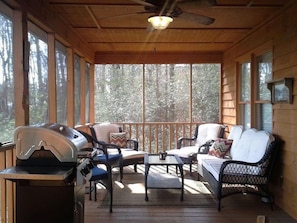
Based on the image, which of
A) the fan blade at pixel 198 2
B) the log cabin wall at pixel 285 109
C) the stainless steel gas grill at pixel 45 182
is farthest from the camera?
the log cabin wall at pixel 285 109

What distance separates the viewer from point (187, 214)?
136 inches

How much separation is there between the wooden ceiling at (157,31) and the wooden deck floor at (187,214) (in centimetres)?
216

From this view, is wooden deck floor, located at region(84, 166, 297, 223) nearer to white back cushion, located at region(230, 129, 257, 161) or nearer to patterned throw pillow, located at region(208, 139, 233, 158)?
white back cushion, located at region(230, 129, 257, 161)

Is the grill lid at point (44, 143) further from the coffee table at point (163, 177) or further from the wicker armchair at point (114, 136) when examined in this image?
the wicker armchair at point (114, 136)

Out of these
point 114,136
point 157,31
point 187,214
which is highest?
point 157,31

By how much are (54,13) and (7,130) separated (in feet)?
5.60

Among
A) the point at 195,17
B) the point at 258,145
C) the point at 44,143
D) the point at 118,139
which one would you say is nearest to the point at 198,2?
the point at 195,17

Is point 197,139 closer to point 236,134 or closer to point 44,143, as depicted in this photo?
point 236,134

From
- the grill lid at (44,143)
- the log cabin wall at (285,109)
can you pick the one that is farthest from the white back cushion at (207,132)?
the grill lid at (44,143)

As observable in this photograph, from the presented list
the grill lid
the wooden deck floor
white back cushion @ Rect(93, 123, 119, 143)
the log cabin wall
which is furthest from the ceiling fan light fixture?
white back cushion @ Rect(93, 123, 119, 143)

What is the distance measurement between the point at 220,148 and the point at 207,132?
1.12 meters

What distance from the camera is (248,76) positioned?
5164 millimetres

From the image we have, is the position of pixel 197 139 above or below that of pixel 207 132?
below

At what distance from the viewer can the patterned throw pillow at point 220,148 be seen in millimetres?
4835
